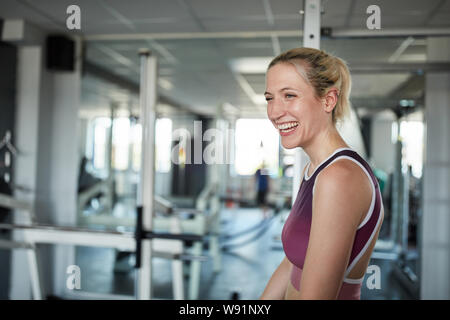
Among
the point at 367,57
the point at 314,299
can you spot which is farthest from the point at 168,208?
the point at 314,299

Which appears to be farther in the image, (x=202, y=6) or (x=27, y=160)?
(x=27, y=160)

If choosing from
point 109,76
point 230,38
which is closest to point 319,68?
point 230,38

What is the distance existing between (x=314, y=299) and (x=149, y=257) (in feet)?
3.88

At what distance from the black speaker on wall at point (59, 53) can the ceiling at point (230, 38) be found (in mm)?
127

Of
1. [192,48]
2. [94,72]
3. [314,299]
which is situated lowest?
[314,299]

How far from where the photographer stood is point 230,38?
3.31 meters

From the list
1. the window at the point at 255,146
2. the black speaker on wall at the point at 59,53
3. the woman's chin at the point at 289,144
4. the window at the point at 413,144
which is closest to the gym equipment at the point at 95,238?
the window at the point at 255,146

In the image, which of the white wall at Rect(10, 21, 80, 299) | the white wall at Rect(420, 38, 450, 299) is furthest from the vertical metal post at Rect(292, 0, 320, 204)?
the white wall at Rect(10, 21, 80, 299)

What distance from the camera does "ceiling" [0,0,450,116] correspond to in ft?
4.76

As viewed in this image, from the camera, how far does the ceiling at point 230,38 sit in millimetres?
1450

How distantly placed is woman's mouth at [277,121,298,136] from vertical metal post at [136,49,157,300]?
964 millimetres

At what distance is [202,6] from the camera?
252 centimetres

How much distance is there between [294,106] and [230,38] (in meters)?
2.55
